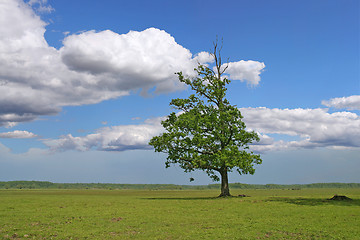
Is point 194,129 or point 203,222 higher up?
point 194,129

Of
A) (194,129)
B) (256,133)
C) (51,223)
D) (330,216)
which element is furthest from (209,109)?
(51,223)

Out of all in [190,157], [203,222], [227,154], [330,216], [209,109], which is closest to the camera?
[203,222]

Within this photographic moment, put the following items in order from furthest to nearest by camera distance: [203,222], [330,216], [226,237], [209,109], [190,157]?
[209,109]
[190,157]
[330,216]
[203,222]
[226,237]

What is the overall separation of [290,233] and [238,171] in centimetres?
3147

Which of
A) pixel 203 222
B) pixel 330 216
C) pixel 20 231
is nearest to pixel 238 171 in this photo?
pixel 330 216

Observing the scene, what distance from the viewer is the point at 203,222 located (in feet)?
77.0

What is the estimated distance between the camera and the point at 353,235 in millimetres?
18047

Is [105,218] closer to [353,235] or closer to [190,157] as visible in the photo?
[353,235]

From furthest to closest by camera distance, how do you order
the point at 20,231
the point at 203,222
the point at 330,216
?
the point at 330,216 → the point at 203,222 → the point at 20,231

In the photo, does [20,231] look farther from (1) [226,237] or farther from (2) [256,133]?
(2) [256,133]

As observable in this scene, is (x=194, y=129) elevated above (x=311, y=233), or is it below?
above

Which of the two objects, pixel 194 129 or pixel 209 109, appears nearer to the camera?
pixel 194 129

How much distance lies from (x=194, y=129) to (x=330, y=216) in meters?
28.6

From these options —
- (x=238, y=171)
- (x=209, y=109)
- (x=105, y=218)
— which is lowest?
(x=105, y=218)
